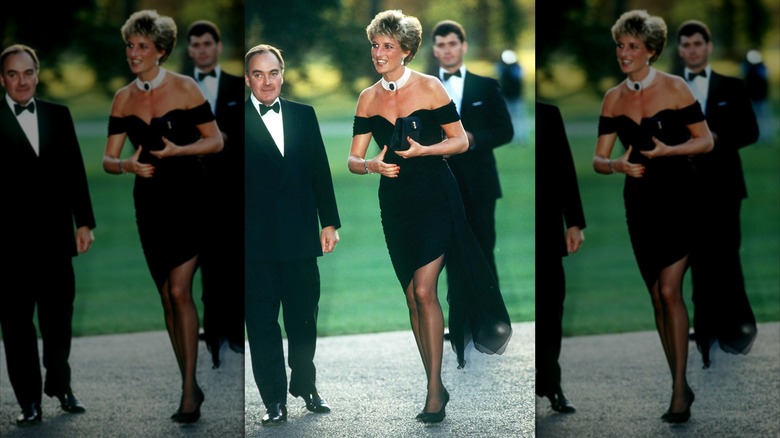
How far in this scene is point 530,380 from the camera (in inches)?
243

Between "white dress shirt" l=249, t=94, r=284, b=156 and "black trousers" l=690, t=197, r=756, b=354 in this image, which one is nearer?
"white dress shirt" l=249, t=94, r=284, b=156

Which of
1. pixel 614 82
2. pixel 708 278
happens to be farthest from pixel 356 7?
pixel 708 278

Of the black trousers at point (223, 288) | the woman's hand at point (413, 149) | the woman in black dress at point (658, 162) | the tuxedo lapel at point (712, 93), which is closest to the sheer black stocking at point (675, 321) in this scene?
the woman in black dress at point (658, 162)

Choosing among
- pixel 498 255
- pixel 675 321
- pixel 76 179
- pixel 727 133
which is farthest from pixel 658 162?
pixel 76 179

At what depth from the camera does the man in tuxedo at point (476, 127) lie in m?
6.08

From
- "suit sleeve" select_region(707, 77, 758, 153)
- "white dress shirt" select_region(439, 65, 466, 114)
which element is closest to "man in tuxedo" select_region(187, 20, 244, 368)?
"white dress shirt" select_region(439, 65, 466, 114)

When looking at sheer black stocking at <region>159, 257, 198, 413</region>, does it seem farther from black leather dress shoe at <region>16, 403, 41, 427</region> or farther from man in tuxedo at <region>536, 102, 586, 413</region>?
man in tuxedo at <region>536, 102, 586, 413</region>

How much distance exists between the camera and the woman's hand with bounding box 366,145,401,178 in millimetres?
6016

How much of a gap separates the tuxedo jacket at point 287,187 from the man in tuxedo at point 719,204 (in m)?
1.96

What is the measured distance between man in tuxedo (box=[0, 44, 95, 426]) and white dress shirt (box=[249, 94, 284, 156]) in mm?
983

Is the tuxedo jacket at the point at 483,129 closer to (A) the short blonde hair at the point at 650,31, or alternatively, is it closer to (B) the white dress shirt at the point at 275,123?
(A) the short blonde hair at the point at 650,31

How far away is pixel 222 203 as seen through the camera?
20.5 feet

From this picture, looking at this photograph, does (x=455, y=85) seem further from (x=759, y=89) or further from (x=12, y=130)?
(x=12, y=130)

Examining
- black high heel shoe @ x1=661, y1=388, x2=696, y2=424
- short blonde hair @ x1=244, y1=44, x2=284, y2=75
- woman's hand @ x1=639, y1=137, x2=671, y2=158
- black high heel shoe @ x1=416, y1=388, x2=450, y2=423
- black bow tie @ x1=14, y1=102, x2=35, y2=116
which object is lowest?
black high heel shoe @ x1=661, y1=388, x2=696, y2=424
